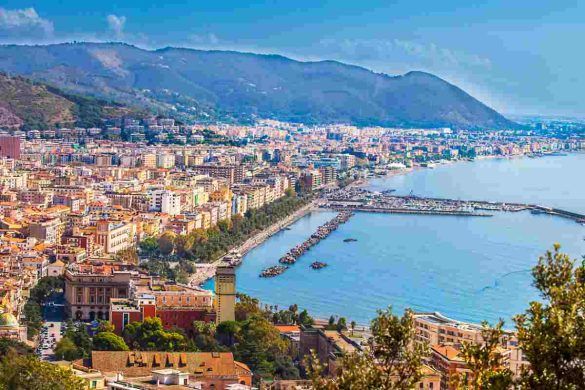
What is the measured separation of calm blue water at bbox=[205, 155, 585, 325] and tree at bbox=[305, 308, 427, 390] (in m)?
6.56

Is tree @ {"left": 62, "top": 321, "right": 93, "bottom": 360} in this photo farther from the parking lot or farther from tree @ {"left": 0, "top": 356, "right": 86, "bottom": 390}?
tree @ {"left": 0, "top": 356, "right": 86, "bottom": 390}

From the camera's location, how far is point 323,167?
24109 mm

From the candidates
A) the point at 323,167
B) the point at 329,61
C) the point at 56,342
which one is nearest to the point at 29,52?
the point at 329,61

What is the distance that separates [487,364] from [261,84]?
64.4m

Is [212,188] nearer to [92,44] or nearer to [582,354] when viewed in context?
[582,354]

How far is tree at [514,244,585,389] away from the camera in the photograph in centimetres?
182

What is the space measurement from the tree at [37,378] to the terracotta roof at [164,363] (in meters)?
0.94

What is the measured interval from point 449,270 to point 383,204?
759cm

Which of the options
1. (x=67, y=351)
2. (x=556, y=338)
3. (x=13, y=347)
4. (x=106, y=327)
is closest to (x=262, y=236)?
(x=106, y=327)

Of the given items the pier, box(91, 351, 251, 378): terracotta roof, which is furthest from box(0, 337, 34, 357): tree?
the pier

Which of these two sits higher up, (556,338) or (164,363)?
(556,338)

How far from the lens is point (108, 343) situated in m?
6.48

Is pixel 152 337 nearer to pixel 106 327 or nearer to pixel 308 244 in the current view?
pixel 106 327

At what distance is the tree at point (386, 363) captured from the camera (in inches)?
75.8
